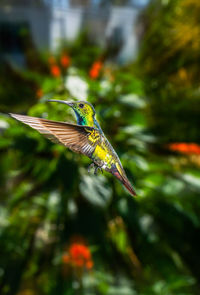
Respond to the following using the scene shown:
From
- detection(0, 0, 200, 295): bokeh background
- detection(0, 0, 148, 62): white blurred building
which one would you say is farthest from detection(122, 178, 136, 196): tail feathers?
detection(0, 0, 148, 62): white blurred building

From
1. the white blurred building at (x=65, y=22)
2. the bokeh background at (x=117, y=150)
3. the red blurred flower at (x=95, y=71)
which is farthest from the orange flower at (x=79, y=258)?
the white blurred building at (x=65, y=22)

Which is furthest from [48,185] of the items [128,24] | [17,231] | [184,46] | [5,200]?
[128,24]

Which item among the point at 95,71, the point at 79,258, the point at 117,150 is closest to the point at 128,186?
the point at 117,150

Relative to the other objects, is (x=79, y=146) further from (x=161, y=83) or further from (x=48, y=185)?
(x=161, y=83)

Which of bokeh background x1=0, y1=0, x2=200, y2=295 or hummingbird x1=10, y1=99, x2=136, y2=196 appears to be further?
bokeh background x1=0, y1=0, x2=200, y2=295

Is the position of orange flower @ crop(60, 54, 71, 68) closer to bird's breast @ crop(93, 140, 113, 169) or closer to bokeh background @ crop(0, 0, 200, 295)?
bokeh background @ crop(0, 0, 200, 295)

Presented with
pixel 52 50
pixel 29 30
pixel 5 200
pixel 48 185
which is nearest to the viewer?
pixel 48 185
